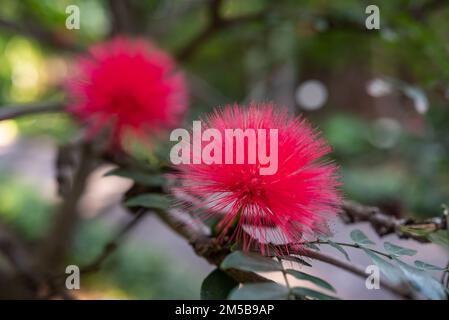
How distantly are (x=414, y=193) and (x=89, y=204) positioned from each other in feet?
2.76

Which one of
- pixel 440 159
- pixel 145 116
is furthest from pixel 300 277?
pixel 440 159

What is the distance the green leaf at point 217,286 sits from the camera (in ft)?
1.09

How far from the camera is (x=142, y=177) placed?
18.3 inches

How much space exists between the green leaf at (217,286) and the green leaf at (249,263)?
4cm

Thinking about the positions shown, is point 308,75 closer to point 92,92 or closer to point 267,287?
point 92,92

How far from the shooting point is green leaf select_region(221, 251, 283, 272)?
11.2 inches

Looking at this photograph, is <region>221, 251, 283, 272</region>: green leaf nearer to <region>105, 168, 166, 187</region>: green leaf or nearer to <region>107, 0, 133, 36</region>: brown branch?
<region>105, 168, 166, 187</region>: green leaf

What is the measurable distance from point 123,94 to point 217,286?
0.87 feet

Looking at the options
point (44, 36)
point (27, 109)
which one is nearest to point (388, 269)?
point (27, 109)

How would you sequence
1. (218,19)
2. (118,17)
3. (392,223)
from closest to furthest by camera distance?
(392,223) < (218,19) < (118,17)

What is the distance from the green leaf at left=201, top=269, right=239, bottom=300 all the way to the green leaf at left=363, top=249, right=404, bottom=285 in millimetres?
97

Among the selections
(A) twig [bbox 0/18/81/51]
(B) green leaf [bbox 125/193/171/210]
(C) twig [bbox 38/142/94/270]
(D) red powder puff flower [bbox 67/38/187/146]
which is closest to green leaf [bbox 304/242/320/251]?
(B) green leaf [bbox 125/193/171/210]

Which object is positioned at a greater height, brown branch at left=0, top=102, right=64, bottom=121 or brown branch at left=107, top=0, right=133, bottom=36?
brown branch at left=107, top=0, right=133, bottom=36

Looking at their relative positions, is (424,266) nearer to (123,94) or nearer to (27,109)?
(123,94)
